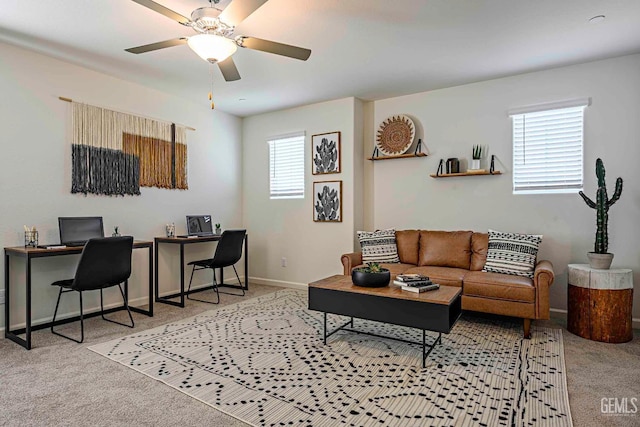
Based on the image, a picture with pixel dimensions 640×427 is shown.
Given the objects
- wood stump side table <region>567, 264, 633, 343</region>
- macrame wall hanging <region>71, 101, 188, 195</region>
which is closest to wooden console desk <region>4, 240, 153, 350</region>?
macrame wall hanging <region>71, 101, 188, 195</region>

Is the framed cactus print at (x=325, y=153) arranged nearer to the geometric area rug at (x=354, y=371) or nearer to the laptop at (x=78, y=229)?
the geometric area rug at (x=354, y=371)

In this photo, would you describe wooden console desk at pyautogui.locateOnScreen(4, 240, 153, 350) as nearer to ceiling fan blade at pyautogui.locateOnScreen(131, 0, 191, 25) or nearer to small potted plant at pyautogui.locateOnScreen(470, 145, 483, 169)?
ceiling fan blade at pyautogui.locateOnScreen(131, 0, 191, 25)

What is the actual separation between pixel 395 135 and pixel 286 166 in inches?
66.4

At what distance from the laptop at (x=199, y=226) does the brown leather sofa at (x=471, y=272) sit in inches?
80.3

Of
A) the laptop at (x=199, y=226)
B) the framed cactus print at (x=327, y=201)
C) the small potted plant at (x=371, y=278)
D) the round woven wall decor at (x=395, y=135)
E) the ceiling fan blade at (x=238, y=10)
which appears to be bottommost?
the small potted plant at (x=371, y=278)

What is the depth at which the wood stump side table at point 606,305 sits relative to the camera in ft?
10.3

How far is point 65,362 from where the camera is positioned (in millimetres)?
2758

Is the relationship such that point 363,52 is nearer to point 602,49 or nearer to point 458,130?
point 458,130

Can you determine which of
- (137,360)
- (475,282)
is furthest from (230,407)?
(475,282)

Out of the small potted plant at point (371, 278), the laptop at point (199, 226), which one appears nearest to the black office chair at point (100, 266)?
the laptop at point (199, 226)

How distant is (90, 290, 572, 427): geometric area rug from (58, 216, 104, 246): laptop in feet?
3.73

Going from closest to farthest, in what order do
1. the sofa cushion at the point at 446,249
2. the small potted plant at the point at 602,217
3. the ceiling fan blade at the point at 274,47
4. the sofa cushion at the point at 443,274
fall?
1. the ceiling fan blade at the point at 274,47
2. the small potted plant at the point at 602,217
3. the sofa cushion at the point at 443,274
4. the sofa cushion at the point at 446,249

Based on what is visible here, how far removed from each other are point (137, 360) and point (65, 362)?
1.73 feet

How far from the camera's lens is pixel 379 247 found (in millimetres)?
4422
